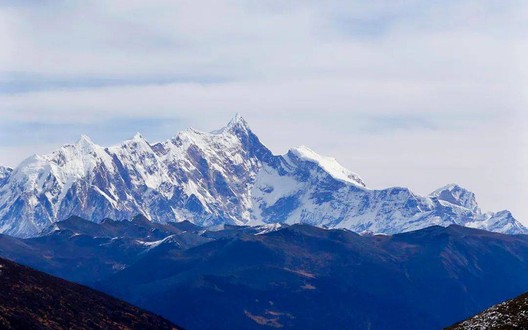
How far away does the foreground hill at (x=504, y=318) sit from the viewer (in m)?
159

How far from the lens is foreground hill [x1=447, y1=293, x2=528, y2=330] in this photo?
15888cm

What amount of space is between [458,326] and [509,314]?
11384mm

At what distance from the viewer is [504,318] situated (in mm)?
161500

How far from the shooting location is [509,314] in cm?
16262

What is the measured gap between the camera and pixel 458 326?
17138cm
